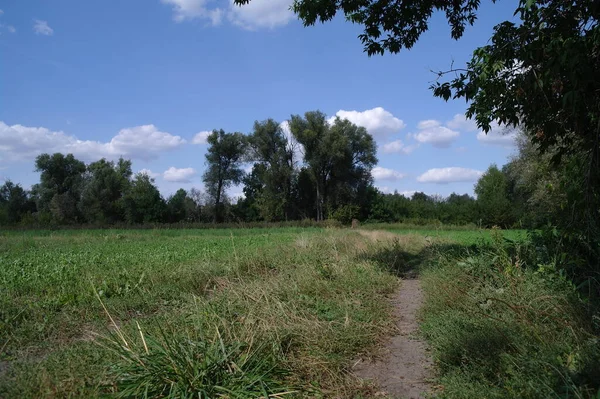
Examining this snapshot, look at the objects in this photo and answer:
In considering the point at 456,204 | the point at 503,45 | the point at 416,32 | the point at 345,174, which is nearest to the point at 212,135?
the point at 345,174

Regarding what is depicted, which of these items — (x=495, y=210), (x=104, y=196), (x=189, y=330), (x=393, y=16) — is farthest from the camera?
(x=104, y=196)

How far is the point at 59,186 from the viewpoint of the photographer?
51188mm

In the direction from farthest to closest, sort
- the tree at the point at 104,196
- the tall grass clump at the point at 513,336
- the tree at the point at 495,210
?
the tree at the point at 104,196, the tree at the point at 495,210, the tall grass clump at the point at 513,336

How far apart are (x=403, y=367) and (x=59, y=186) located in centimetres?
5777

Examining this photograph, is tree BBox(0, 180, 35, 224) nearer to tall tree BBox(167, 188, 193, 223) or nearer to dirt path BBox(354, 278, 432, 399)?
tall tree BBox(167, 188, 193, 223)

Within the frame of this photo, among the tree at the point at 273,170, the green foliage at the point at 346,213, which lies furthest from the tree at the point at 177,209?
the green foliage at the point at 346,213

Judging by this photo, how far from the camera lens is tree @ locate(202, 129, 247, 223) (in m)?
49.8

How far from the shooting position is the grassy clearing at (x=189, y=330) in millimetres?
3191

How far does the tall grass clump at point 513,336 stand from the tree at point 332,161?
39626 mm

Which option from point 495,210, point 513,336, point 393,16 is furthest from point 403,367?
point 495,210

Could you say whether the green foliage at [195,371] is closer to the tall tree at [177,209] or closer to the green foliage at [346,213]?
the green foliage at [346,213]

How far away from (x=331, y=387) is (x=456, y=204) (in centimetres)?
5229

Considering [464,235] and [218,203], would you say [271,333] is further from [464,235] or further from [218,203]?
[218,203]

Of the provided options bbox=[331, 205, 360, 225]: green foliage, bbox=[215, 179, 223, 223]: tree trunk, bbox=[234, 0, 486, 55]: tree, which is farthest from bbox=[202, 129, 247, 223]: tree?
bbox=[234, 0, 486, 55]: tree
